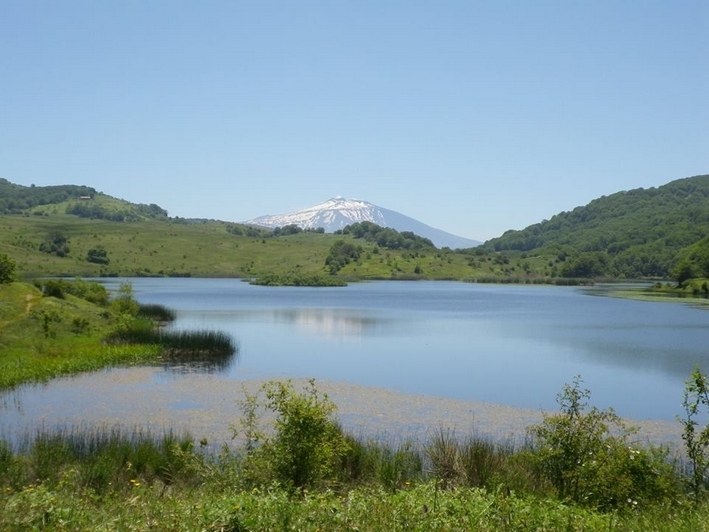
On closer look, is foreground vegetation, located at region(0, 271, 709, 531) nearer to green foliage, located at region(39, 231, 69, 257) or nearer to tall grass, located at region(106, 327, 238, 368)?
tall grass, located at region(106, 327, 238, 368)

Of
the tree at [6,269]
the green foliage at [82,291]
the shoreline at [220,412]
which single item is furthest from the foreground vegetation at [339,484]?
the green foliage at [82,291]

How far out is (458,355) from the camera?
44.2m

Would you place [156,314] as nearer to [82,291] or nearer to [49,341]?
[82,291]

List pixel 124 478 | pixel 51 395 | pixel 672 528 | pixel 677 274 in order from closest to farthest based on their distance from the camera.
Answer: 1. pixel 672 528
2. pixel 124 478
3. pixel 51 395
4. pixel 677 274

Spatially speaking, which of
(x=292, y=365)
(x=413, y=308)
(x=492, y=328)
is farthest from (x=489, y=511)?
(x=413, y=308)

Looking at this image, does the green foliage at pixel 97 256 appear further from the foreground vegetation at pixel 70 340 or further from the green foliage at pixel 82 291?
the foreground vegetation at pixel 70 340

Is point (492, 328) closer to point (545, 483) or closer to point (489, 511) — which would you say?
point (545, 483)

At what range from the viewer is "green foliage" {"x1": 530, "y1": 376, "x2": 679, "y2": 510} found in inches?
503

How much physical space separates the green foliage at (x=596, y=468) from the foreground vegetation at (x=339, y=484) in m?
0.03

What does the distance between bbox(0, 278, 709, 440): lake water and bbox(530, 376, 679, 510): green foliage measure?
1438 centimetres

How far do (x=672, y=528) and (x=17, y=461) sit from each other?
528 inches

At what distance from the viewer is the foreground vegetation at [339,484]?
918 cm

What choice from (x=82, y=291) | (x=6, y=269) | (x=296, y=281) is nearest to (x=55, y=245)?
(x=296, y=281)

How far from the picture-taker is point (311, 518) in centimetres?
919
